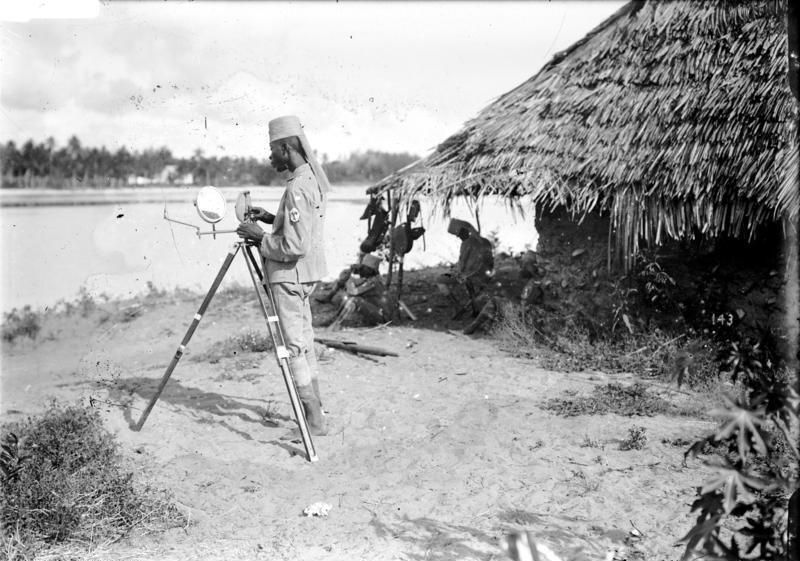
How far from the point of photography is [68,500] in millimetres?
3914

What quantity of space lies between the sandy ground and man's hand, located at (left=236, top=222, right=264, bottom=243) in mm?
1535

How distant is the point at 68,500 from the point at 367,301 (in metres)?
5.76

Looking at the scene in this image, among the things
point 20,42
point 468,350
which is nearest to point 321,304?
point 468,350

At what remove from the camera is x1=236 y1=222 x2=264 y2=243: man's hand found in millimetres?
5031

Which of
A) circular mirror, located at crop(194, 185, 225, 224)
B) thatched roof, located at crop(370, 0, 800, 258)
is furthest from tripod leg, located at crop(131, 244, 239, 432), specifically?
thatched roof, located at crop(370, 0, 800, 258)

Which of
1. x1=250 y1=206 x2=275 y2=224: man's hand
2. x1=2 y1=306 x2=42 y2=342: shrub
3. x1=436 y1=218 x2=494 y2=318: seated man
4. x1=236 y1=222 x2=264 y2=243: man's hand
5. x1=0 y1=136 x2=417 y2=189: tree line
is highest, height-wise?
x1=0 y1=136 x2=417 y2=189: tree line

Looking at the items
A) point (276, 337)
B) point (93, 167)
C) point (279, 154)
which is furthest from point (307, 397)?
point (93, 167)

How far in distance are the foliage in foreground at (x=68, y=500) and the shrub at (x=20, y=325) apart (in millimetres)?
6796

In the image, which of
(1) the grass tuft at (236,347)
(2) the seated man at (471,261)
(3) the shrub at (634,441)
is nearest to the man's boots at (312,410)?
(3) the shrub at (634,441)

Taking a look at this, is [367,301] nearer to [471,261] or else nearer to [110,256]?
[471,261]

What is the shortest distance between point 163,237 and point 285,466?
323 inches

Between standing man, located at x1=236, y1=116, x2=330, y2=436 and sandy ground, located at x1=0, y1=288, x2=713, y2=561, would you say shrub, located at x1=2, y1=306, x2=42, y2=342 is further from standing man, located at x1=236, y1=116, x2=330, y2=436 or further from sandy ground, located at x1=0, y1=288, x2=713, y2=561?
standing man, located at x1=236, y1=116, x2=330, y2=436

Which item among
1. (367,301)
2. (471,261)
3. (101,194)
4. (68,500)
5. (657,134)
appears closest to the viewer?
(68,500)

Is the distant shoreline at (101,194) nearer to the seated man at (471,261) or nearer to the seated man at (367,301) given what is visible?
the seated man at (367,301)
